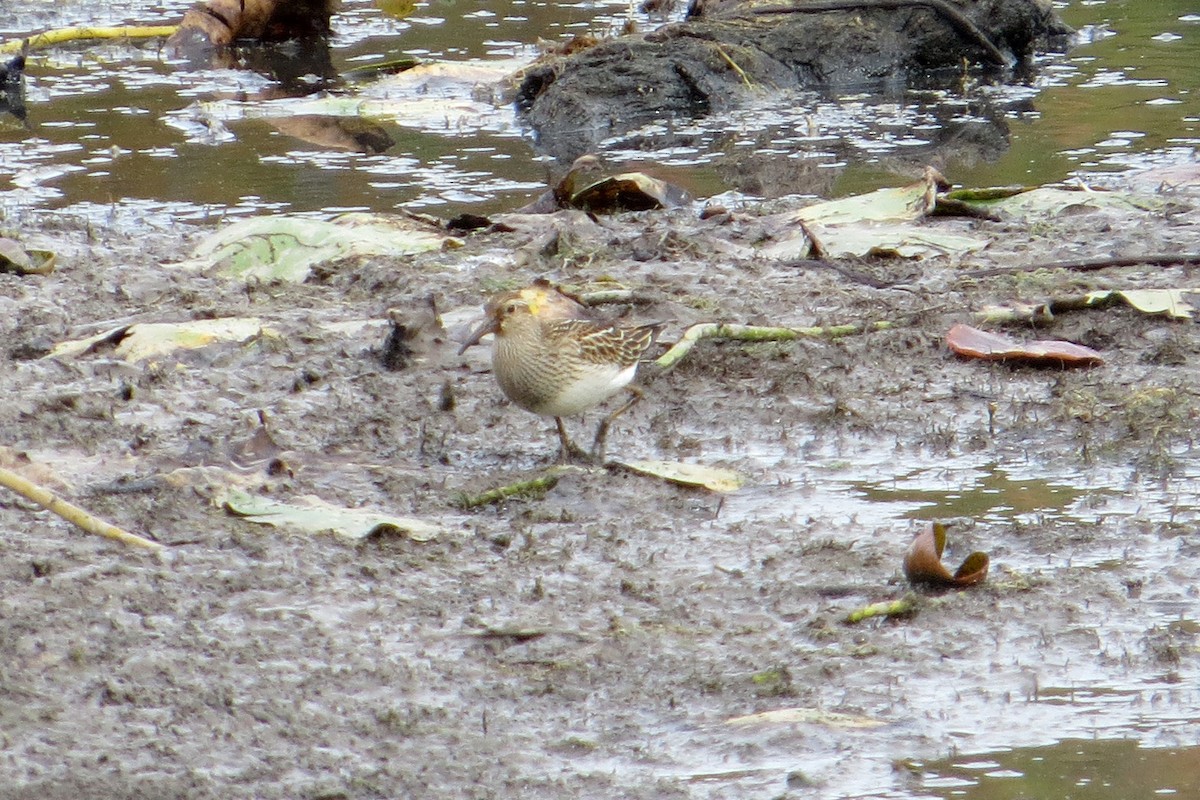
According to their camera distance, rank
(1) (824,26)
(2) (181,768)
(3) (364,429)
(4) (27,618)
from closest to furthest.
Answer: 1. (2) (181,768)
2. (4) (27,618)
3. (3) (364,429)
4. (1) (824,26)

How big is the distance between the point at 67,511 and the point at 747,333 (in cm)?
263

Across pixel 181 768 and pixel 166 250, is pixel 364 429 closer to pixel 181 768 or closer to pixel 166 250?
pixel 181 768

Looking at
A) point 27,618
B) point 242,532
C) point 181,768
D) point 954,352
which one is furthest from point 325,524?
point 954,352

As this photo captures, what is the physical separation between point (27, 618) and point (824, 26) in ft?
28.2

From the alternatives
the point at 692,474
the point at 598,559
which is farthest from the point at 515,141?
the point at 598,559

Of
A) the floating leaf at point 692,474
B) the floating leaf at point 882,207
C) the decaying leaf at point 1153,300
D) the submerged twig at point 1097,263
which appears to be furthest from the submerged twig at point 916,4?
the floating leaf at point 692,474

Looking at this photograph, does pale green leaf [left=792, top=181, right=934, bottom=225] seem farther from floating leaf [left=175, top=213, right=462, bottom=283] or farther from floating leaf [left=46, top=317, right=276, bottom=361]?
→ floating leaf [left=46, top=317, right=276, bottom=361]

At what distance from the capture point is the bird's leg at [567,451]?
5270 millimetres

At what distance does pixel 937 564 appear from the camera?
425cm

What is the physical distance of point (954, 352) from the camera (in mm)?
6055

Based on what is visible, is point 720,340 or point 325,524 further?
point 720,340

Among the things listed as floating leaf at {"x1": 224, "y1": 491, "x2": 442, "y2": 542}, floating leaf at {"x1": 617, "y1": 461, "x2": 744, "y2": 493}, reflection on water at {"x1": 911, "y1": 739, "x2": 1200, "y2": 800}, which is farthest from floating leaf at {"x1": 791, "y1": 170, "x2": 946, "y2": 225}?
reflection on water at {"x1": 911, "y1": 739, "x2": 1200, "y2": 800}

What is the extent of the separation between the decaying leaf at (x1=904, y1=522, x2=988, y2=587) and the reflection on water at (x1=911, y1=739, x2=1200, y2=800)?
0.72 meters

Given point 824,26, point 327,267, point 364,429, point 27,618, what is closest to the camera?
point 27,618
